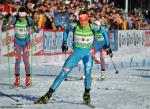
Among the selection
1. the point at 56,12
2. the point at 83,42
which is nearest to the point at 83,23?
the point at 83,42

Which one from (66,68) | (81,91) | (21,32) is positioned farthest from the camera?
(21,32)

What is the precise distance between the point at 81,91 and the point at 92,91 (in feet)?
1.03

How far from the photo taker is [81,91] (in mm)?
13383

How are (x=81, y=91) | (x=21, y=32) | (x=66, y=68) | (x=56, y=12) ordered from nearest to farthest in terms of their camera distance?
(x=66, y=68)
(x=81, y=91)
(x=21, y=32)
(x=56, y=12)

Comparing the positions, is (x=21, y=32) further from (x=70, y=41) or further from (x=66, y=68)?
(x=70, y=41)

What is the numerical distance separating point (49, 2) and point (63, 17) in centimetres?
110

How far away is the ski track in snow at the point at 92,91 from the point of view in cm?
1110

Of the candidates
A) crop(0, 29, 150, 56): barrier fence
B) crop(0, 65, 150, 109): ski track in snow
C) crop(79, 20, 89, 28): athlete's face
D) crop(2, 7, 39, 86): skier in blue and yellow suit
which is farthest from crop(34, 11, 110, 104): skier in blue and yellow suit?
crop(0, 29, 150, 56): barrier fence

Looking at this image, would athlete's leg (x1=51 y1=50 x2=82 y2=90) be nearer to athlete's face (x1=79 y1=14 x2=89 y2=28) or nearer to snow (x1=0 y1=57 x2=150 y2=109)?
snow (x1=0 y1=57 x2=150 y2=109)

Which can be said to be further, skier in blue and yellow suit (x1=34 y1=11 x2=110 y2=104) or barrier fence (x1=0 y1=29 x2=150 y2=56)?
barrier fence (x1=0 y1=29 x2=150 y2=56)

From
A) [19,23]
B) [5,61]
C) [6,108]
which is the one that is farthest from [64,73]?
[5,61]

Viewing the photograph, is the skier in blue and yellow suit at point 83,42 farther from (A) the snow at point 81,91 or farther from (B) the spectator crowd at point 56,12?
(B) the spectator crowd at point 56,12

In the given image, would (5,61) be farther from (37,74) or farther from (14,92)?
(14,92)

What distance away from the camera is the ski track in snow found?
11.1m
